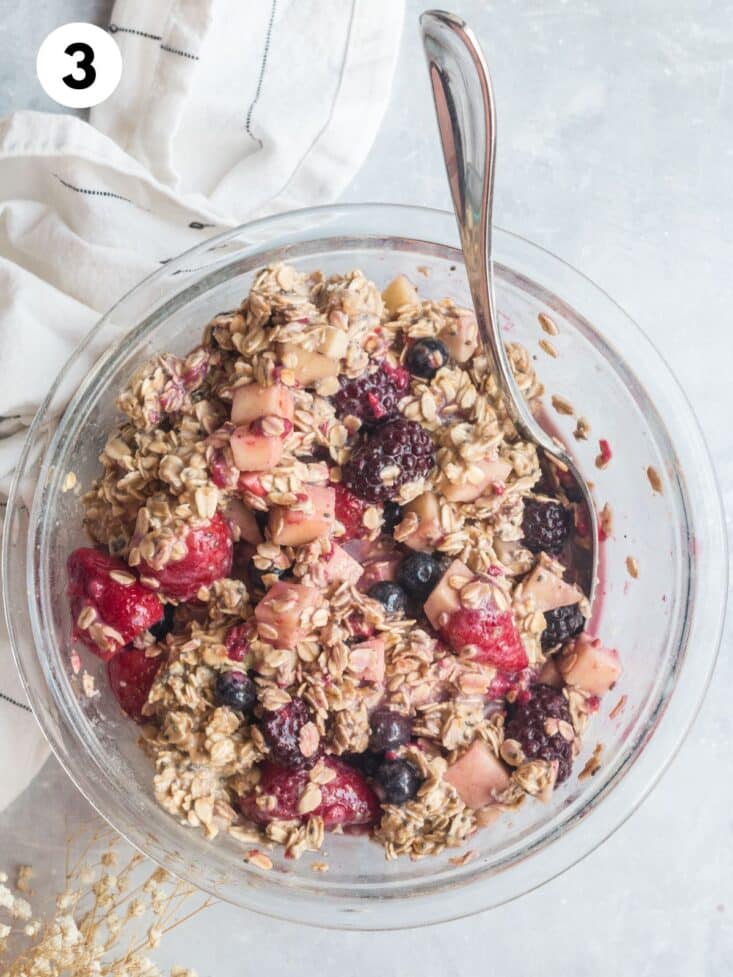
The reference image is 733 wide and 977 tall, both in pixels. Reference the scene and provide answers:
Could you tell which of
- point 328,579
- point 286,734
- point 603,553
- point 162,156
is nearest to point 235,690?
point 286,734

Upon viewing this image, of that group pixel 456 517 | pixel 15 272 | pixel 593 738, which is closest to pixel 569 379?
pixel 456 517

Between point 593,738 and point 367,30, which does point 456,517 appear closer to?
point 593,738

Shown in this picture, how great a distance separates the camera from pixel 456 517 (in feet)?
5.05

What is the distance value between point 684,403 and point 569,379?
18cm

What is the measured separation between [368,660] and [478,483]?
0.96ft

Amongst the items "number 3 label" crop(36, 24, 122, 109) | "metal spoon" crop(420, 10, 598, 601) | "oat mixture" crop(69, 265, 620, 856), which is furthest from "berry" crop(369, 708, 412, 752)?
"number 3 label" crop(36, 24, 122, 109)

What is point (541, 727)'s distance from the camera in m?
1.54

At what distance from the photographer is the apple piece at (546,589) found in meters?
1.57

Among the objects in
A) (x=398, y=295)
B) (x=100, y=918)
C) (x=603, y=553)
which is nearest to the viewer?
(x=398, y=295)

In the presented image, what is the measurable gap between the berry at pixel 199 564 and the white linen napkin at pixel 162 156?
15.7 inches

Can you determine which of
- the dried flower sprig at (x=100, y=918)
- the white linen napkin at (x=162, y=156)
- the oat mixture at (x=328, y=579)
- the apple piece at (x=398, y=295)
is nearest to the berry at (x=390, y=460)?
the oat mixture at (x=328, y=579)

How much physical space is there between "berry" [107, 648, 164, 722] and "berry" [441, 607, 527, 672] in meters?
0.42

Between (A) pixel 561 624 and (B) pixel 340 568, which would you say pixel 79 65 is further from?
(A) pixel 561 624

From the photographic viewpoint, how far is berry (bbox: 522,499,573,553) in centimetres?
159
